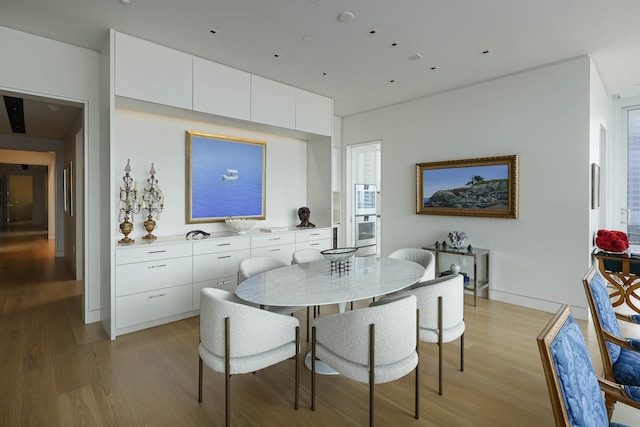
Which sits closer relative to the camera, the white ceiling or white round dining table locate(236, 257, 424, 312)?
white round dining table locate(236, 257, 424, 312)

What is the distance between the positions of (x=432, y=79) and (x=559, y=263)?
9.13 ft

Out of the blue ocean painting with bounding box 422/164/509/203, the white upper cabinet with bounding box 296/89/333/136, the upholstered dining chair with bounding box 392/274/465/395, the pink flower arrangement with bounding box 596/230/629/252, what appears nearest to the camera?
the upholstered dining chair with bounding box 392/274/465/395

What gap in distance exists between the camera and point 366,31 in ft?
10.5

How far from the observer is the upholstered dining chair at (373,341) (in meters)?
1.82

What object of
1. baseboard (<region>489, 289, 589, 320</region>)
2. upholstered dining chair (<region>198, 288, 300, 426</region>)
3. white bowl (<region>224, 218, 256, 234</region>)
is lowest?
baseboard (<region>489, 289, 589, 320</region>)

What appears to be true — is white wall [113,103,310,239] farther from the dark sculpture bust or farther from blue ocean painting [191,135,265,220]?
the dark sculpture bust

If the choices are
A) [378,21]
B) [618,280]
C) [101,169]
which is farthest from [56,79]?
[618,280]

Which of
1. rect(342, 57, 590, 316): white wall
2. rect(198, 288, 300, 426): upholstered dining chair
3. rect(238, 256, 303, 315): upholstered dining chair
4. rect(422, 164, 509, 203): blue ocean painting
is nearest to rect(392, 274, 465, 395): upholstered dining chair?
rect(198, 288, 300, 426): upholstered dining chair

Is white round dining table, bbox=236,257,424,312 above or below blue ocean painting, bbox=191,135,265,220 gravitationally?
below

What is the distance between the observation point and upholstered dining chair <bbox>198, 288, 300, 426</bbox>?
188cm

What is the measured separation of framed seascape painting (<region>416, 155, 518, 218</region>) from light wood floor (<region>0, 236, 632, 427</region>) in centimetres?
154

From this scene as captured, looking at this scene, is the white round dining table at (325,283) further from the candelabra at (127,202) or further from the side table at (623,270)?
the side table at (623,270)

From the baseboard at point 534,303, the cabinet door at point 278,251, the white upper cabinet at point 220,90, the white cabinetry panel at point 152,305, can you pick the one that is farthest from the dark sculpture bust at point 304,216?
the baseboard at point 534,303

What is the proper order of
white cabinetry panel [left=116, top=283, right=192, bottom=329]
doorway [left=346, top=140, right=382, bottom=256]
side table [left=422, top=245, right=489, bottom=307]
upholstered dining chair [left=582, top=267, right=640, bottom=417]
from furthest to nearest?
1. doorway [left=346, top=140, right=382, bottom=256]
2. side table [left=422, top=245, right=489, bottom=307]
3. white cabinetry panel [left=116, top=283, right=192, bottom=329]
4. upholstered dining chair [left=582, top=267, right=640, bottom=417]
